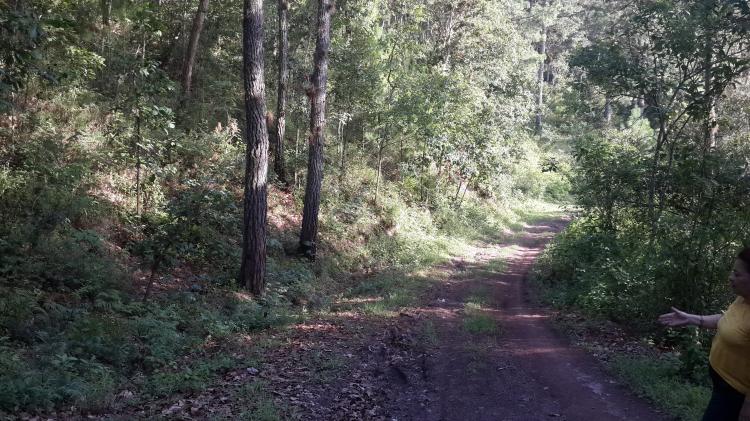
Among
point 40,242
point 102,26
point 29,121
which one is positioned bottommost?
point 40,242

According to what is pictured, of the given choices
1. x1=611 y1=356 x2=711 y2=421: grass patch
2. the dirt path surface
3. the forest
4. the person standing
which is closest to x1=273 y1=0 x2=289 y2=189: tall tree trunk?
the forest

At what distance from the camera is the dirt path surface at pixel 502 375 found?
22.9 feet

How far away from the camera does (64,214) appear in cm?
1020

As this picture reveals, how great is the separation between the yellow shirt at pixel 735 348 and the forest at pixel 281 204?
3.18 m

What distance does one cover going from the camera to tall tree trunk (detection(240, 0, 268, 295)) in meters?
10.8

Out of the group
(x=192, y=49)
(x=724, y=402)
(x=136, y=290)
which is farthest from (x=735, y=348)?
(x=192, y=49)

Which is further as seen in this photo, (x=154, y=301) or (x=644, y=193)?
(x=644, y=193)

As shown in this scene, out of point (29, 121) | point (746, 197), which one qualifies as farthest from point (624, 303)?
point (29, 121)

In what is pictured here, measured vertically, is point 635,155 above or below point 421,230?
above

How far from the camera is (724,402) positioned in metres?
4.06

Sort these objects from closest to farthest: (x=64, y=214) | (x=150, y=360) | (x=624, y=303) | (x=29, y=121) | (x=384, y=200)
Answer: (x=150, y=360)
(x=64, y=214)
(x=624, y=303)
(x=29, y=121)
(x=384, y=200)

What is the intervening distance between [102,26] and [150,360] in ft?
40.7

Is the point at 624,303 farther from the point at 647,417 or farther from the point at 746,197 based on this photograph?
the point at 647,417

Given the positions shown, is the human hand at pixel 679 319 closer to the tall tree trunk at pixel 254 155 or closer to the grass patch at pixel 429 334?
the grass patch at pixel 429 334
